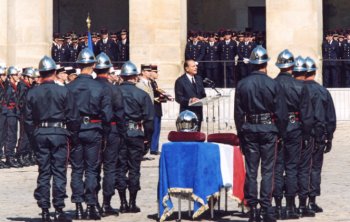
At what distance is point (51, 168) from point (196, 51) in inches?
756

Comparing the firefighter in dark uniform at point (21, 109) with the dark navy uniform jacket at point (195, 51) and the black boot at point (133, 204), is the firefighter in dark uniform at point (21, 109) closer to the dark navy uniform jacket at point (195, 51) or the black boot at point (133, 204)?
the black boot at point (133, 204)

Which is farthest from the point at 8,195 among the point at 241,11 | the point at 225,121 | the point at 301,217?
the point at 241,11

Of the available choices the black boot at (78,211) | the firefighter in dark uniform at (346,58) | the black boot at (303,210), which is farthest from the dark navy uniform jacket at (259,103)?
the firefighter in dark uniform at (346,58)

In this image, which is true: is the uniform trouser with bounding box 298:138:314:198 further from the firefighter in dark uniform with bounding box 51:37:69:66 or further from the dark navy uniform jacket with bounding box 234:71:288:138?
the firefighter in dark uniform with bounding box 51:37:69:66

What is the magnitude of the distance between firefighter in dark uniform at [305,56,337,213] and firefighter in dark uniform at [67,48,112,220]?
117 inches

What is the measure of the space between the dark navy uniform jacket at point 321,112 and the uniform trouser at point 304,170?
0.29m

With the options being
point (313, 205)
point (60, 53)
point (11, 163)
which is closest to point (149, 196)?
point (313, 205)

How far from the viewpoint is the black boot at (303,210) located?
18.2m

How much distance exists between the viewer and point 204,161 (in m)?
17.4

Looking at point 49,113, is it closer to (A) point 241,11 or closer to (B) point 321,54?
(B) point 321,54

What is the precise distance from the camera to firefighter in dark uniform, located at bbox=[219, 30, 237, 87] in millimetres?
36031

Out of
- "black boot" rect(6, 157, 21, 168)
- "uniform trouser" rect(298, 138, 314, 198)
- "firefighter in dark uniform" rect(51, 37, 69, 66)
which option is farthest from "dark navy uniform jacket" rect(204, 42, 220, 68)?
"uniform trouser" rect(298, 138, 314, 198)

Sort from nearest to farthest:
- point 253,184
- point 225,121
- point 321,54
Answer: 1. point 253,184
2. point 225,121
3. point 321,54

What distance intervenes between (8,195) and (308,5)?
15918mm
